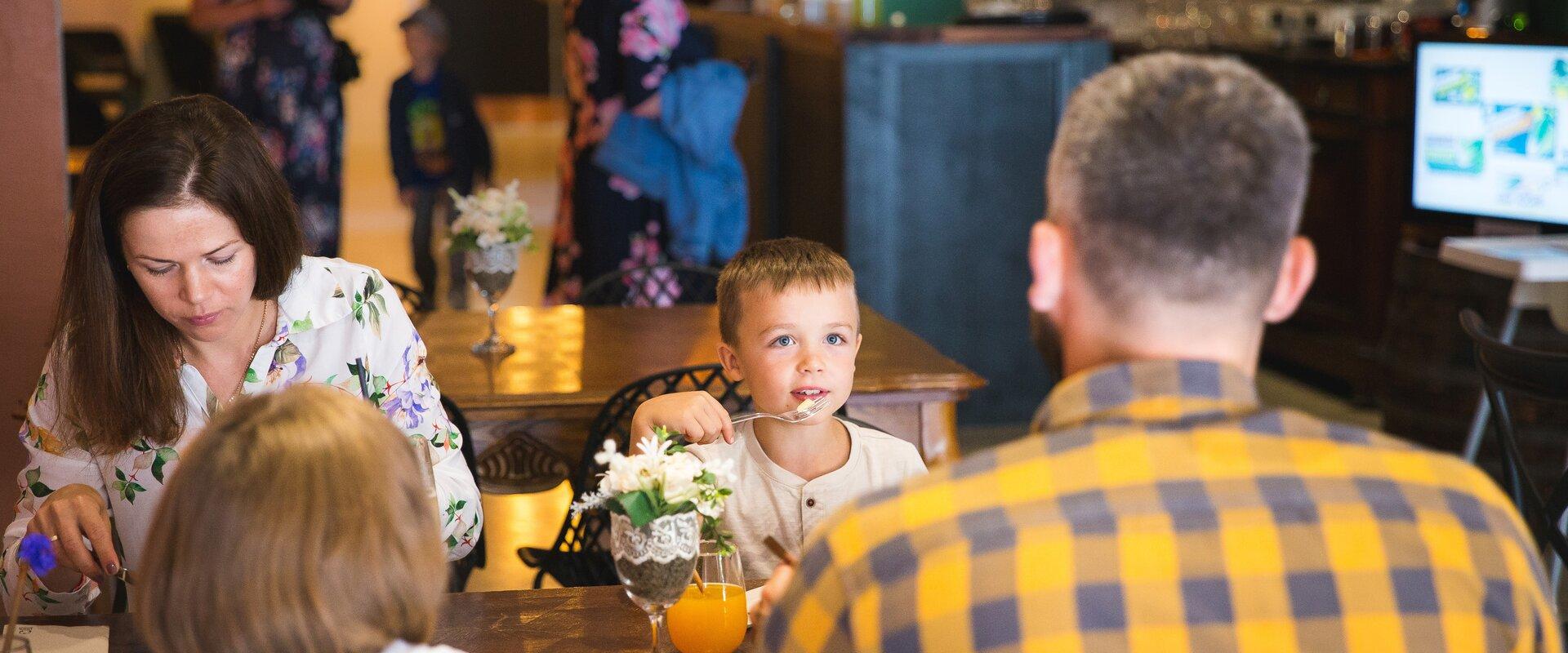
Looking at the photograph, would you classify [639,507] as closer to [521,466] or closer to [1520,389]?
[521,466]

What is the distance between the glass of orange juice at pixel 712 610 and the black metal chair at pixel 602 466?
0.86m

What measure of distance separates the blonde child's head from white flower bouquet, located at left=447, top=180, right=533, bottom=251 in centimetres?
113

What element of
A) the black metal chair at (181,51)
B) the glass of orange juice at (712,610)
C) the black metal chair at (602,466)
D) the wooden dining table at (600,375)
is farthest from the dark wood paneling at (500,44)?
the glass of orange juice at (712,610)

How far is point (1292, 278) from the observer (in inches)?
41.5

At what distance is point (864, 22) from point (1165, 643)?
520 cm

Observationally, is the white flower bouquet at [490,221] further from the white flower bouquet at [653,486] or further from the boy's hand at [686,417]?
the white flower bouquet at [653,486]

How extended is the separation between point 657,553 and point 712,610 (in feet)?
0.44

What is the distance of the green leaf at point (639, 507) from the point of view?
1380mm

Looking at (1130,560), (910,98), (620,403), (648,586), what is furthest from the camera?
(910,98)

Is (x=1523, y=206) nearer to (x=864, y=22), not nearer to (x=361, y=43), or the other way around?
(x=864, y=22)

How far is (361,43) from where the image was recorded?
44.1ft


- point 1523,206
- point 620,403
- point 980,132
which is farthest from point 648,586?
point 980,132

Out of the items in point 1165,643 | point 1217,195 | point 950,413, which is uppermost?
point 1217,195

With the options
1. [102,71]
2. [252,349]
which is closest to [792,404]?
[252,349]
